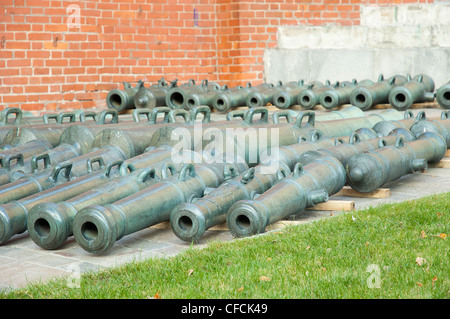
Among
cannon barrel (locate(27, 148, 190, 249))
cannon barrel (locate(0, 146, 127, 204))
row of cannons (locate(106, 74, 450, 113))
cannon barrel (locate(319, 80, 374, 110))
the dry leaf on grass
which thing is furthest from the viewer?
cannon barrel (locate(319, 80, 374, 110))

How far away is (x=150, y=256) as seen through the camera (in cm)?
Answer: 466

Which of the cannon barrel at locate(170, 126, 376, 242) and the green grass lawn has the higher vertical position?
the cannon barrel at locate(170, 126, 376, 242)

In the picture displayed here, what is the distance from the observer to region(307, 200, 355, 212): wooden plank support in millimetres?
5822

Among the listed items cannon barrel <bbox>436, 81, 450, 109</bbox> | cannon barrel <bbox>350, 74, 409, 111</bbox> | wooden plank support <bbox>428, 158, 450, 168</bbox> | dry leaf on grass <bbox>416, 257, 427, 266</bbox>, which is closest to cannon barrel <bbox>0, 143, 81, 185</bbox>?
dry leaf on grass <bbox>416, 257, 427, 266</bbox>

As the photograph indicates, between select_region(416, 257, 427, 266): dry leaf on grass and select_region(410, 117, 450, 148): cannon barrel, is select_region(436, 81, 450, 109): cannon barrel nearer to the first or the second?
select_region(410, 117, 450, 148): cannon barrel

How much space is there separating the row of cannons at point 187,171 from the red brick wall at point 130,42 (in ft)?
13.1

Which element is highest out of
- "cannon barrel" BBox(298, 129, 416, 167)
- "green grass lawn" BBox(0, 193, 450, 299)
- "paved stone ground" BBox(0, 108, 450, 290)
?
"cannon barrel" BBox(298, 129, 416, 167)

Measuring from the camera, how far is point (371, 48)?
13.8m

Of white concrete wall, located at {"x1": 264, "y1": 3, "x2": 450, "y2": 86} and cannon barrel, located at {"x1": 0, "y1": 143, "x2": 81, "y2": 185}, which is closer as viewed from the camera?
cannon barrel, located at {"x1": 0, "y1": 143, "x2": 81, "y2": 185}

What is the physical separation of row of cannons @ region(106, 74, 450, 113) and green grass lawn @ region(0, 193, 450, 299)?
6.41 metres

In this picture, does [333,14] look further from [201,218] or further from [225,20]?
[201,218]

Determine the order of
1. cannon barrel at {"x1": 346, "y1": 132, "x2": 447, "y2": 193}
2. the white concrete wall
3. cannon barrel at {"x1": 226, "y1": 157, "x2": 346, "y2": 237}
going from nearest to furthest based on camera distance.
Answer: cannon barrel at {"x1": 226, "y1": 157, "x2": 346, "y2": 237}, cannon barrel at {"x1": 346, "y1": 132, "x2": 447, "y2": 193}, the white concrete wall

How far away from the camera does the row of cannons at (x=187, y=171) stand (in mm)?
4879

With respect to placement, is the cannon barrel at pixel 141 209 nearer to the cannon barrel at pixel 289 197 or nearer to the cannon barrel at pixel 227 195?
the cannon barrel at pixel 227 195
